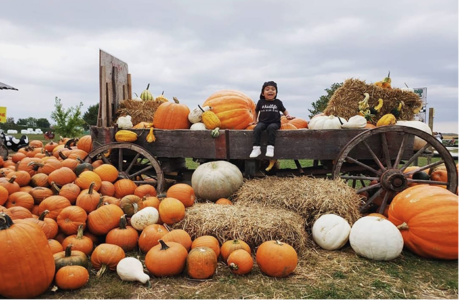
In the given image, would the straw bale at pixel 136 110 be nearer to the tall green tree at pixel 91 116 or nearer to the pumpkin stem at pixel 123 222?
the pumpkin stem at pixel 123 222

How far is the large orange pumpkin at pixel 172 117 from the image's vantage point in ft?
17.8

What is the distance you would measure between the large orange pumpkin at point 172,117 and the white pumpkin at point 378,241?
3.16 meters

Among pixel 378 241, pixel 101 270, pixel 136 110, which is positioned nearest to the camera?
pixel 101 270

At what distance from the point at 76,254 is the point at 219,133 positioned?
8.54 ft

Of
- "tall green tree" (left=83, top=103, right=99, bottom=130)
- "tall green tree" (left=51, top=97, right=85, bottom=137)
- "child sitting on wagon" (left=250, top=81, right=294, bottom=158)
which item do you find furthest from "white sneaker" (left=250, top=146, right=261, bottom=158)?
"tall green tree" (left=83, top=103, right=99, bottom=130)

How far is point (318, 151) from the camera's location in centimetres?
470

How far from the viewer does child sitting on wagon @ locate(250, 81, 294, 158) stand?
186 inches

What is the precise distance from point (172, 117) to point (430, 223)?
3.76m

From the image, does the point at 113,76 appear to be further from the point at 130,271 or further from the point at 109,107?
the point at 130,271

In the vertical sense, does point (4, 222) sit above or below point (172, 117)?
below

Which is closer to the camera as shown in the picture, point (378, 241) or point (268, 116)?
point (378, 241)

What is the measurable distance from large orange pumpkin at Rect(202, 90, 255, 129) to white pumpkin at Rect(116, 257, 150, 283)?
2.92 meters

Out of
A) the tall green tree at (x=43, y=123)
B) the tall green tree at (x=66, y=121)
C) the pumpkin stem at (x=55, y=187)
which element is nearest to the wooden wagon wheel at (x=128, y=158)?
the pumpkin stem at (x=55, y=187)

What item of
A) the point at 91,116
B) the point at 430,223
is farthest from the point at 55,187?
the point at 91,116
